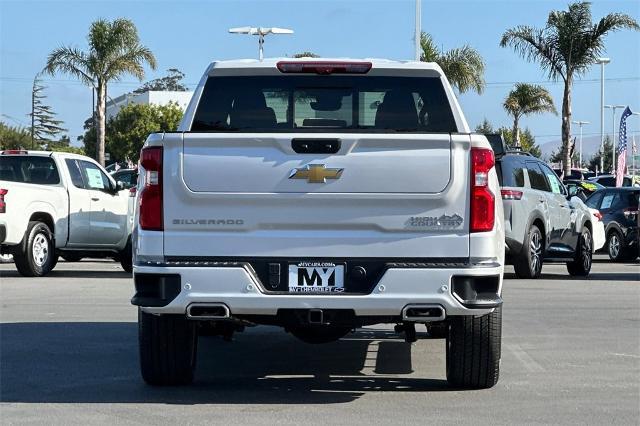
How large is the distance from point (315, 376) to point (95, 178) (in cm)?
1141

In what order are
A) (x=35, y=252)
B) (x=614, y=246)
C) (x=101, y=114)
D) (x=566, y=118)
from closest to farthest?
(x=35, y=252) < (x=614, y=246) < (x=566, y=118) < (x=101, y=114)

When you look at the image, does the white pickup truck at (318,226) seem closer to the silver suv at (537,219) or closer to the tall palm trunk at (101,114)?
the silver suv at (537,219)

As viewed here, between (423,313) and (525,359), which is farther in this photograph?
(525,359)

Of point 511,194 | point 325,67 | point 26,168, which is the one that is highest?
point 325,67

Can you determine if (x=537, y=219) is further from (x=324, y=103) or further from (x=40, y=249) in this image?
(x=324, y=103)

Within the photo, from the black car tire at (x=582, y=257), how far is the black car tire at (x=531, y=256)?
5.14 ft

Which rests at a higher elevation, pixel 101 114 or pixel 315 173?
pixel 101 114

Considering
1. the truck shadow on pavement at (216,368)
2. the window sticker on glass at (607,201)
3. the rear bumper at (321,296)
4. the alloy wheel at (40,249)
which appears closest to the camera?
the rear bumper at (321,296)

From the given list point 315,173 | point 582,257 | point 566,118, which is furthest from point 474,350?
point 566,118

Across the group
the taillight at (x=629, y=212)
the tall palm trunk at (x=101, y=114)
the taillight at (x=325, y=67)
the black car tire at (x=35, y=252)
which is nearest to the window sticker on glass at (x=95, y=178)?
the black car tire at (x=35, y=252)

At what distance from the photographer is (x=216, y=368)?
9.38 meters

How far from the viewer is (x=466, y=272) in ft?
24.4

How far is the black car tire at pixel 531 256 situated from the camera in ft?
58.7

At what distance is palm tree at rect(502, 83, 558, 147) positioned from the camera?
66.6 meters
